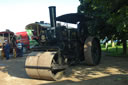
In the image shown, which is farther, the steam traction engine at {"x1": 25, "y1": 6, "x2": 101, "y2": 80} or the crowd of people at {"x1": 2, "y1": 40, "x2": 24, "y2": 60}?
the crowd of people at {"x1": 2, "y1": 40, "x2": 24, "y2": 60}

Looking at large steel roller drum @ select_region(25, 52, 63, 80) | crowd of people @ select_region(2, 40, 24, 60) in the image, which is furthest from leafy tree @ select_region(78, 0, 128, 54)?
crowd of people @ select_region(2, 40, 24, 60)

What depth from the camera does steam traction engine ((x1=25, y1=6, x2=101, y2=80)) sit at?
5.51 metres

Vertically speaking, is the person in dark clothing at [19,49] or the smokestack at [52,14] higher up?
the smokestack at [52,14]

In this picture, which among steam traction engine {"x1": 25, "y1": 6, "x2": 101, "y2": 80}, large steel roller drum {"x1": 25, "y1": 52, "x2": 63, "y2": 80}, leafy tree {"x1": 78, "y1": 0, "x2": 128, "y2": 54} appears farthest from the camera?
leafy tree {"x1": 78, "y1": 0, "x2": 128, "y2": 54}

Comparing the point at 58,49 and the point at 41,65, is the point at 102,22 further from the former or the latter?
the point at 41,65

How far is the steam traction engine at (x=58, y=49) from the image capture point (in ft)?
18.1

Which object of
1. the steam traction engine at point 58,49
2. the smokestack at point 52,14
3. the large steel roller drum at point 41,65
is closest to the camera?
the large steel roller drum at point 41,65

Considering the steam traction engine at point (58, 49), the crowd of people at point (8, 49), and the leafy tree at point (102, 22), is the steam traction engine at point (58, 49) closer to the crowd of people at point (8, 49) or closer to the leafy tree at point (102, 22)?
the leafy tree at point (102, 22)

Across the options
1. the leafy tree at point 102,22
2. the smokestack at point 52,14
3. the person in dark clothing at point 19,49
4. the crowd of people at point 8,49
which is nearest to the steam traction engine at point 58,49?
the smokestack at point 52,14

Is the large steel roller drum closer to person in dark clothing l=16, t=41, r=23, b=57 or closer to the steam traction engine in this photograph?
the steam traction engine

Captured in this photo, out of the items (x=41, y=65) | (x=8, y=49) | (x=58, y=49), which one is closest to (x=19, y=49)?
(x=8, y=49)

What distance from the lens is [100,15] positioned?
1033 cm

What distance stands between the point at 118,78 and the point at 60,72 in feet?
6.57

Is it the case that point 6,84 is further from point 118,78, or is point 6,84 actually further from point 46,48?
point 118,78
